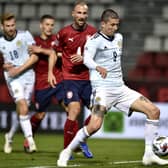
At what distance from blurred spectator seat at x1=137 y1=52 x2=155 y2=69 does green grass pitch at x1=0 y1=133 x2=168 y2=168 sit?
4421mm

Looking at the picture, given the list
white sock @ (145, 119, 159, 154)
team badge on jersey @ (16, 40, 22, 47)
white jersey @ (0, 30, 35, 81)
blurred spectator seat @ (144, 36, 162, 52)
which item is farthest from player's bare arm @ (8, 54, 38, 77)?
blurred spectator seat @ (144, 36, 162, 52)

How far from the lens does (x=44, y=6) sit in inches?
838

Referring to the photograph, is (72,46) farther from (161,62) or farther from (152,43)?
(152,43)

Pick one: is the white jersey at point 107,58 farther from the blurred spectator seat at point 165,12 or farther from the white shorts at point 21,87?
the blurred spectator seat at point 165,12

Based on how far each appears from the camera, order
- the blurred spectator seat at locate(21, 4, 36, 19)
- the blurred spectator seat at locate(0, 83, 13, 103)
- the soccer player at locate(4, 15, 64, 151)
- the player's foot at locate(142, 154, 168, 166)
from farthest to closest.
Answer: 1. the blurred spectator seat at locate(21, 4, 36, 19)
2. the blurred spectator seat at locate(0, 83, 13, 103)
3. the soccer player at locate(4, 15, 64, 151)
4. the player's foot at locate(142, 154, 168, 166)

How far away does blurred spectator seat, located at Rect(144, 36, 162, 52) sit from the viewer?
2025cm

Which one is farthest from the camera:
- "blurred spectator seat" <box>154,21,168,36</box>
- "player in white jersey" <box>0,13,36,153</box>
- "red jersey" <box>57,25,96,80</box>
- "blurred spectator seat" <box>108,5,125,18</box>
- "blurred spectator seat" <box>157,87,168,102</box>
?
"blurred spectator seat" <box>108,5,125,18</box>

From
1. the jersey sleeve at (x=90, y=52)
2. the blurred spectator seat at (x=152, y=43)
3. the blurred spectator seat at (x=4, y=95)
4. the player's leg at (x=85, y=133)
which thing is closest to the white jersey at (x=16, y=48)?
the jersey sleeve at (x=90, y=52)

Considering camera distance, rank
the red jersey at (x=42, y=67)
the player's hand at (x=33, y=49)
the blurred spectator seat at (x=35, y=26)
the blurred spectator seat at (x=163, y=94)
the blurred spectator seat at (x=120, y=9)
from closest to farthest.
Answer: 1. the player's hand at (x=33, y=49)
2. the red jersey at (x=42, y=67)
3. the blurred spectator seat at (x=163, y=94)
4. the blurred spectator seat at (x=120, y=9)
5. the blurred spectator seat at (x=35, y=26)

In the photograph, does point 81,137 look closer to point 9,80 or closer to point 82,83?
point 82,83

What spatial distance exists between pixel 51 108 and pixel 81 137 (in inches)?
299

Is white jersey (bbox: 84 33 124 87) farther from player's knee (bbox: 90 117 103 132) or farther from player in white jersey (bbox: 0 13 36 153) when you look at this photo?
player in white jersey (bbox: 0 13 36 153)

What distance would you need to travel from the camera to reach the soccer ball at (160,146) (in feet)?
29.0

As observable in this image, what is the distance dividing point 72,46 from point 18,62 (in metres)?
1.55
